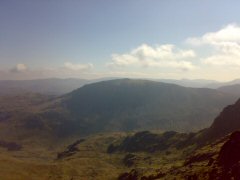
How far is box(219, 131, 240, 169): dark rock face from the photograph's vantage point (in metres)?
85.4

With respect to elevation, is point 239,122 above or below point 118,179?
above

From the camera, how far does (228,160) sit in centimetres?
8800

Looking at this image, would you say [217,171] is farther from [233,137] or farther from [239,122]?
[239,122]

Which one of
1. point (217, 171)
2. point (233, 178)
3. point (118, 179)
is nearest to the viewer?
point (233, 178)

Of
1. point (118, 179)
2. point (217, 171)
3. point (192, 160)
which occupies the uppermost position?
point (217, 171)

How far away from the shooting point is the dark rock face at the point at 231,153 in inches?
3363

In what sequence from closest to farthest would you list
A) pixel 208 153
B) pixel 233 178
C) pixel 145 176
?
pixel 233 178 → pixel 208 153 → pixel 145 176

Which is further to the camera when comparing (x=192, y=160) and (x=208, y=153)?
(x=192, y=160)

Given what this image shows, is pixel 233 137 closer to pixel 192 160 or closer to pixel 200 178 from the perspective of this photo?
pixel 200 178

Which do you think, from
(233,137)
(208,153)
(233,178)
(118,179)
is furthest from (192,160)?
(118,179)

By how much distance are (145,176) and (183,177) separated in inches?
1760

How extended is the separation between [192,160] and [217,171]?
47.4 metres

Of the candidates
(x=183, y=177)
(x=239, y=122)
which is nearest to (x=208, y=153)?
(x=183, y=177)

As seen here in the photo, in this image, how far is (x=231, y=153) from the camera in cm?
8969
